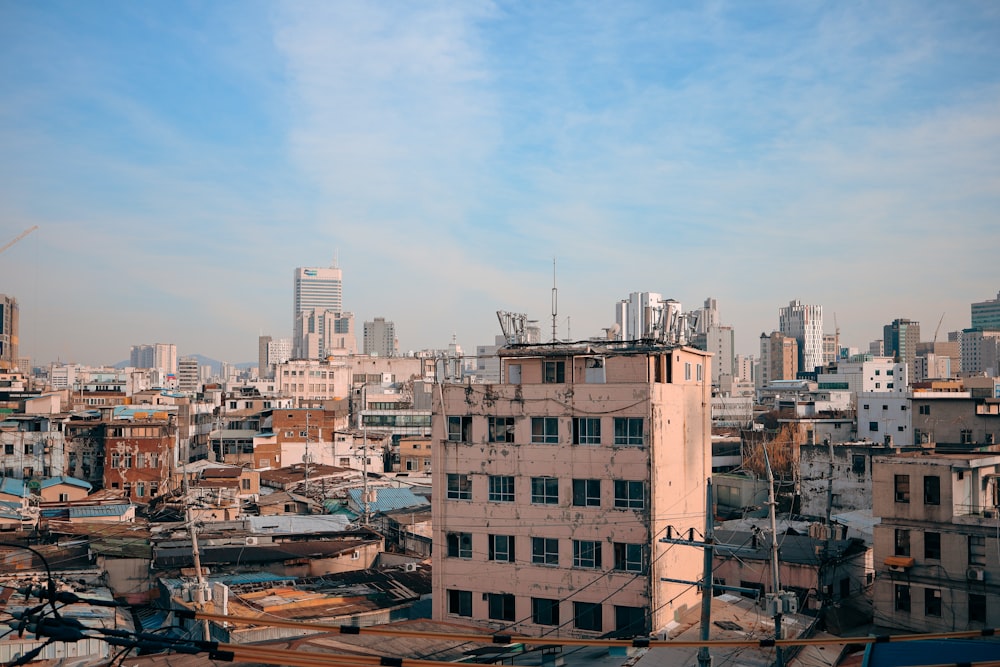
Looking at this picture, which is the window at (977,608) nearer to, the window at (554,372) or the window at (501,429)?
the window at (554,372)

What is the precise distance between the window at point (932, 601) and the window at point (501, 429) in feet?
47.1

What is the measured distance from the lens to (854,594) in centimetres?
3747

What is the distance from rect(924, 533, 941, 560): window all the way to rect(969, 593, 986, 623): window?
1535 millimetres

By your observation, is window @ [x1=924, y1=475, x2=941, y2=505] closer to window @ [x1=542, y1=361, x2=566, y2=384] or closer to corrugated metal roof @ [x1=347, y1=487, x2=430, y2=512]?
window @ [x1=542, y1=361, x2=566, y2=384]

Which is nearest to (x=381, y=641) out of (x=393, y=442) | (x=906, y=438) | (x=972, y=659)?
(x=972, y=659)

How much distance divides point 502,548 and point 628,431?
18.3ft

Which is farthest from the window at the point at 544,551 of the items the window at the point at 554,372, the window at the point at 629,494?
the window at the point at 554,372

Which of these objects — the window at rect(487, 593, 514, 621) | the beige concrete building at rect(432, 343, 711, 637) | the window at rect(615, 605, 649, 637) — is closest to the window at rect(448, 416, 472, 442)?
the beige concrete building at rect(432, 343, 711, 637)

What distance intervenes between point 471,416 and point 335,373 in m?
113

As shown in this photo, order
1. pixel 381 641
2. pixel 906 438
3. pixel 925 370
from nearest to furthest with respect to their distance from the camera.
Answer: pixel 381 641, pixel 906 438, pixel 925 370

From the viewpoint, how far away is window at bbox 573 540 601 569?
2822 cm

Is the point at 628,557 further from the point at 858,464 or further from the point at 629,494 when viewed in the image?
the point at 858,464

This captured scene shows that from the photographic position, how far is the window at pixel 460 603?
2961 cm

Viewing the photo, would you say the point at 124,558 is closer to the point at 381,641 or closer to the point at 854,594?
the point at 381,641
